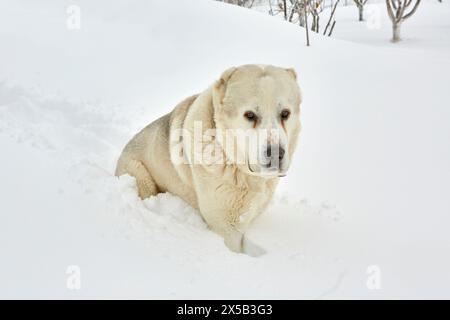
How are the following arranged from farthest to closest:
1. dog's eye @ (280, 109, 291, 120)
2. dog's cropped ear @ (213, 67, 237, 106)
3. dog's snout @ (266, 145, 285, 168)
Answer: dog's cropped ear @ (213, 67, 237, 106), dog's eye @ (280, 109, 291, 120), dog's snout @ (266, 145, 285, 168)

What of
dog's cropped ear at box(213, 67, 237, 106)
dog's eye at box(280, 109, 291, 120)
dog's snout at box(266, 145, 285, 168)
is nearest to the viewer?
dog's snout at box(266, 145, 285, 168)

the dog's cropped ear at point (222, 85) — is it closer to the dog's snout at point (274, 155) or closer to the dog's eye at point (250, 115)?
the dog's eye at point (250, 115)

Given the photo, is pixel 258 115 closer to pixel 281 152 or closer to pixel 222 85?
pixel 281 152

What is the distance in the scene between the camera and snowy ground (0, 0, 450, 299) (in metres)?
2.77

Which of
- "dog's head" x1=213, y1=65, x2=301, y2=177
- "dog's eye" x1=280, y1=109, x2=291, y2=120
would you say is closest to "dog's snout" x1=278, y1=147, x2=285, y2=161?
"dog's head" x1=213, y1=65, x2=301, y2=177

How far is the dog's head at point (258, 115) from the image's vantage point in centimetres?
277

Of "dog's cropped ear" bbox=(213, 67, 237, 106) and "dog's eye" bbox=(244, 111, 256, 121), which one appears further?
"dog's cropped ear" bbox=(213, 67, 237, 106)

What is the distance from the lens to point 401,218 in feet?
12.3

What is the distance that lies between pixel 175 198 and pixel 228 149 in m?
0.73

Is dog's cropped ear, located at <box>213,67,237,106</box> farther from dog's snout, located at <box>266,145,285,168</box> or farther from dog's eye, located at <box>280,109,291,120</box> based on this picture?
dog's snout, located at <box>266,145,285,168</box>

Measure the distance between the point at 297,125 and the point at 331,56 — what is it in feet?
14.5

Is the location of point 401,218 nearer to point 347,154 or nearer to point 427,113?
point 347,154

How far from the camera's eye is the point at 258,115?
2.80m

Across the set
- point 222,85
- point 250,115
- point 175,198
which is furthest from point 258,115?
point 175,198
